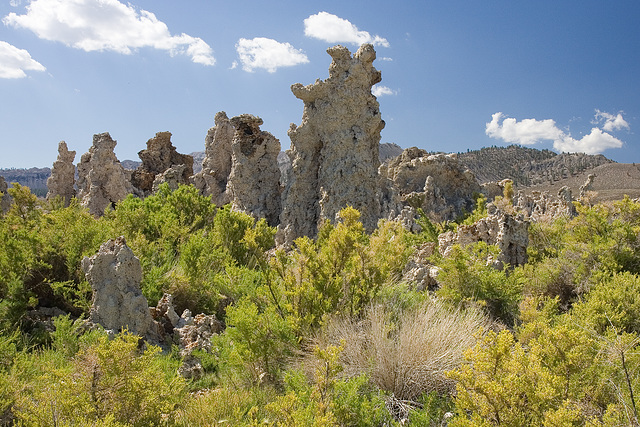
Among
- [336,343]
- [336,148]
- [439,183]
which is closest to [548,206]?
[439,183]

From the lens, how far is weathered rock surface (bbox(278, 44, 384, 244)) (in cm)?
1102

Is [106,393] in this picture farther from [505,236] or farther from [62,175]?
[62,175]

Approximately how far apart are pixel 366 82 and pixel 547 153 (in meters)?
73.0

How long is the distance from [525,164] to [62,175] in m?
67.1

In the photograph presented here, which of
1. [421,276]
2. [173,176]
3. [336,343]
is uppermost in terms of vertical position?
[173,176]

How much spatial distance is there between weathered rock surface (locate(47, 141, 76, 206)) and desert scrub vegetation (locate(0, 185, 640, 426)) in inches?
547

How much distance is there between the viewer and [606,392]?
9.52 ft

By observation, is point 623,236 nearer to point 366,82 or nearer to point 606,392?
point 606,392

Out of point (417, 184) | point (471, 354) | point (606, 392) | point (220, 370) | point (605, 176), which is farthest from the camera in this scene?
point (605, 176)

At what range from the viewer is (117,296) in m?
4.10

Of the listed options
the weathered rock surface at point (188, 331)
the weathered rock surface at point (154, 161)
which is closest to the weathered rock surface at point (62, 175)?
the weathered rock surface at point (154, 161)

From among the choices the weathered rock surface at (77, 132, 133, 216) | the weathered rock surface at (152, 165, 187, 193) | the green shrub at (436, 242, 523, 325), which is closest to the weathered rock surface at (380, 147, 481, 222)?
the green shrub at (436, 242, 523, 325)

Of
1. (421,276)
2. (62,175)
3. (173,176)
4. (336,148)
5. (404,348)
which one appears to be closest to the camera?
(404,348)

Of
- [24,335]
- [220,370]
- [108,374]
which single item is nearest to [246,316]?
[220,370]
